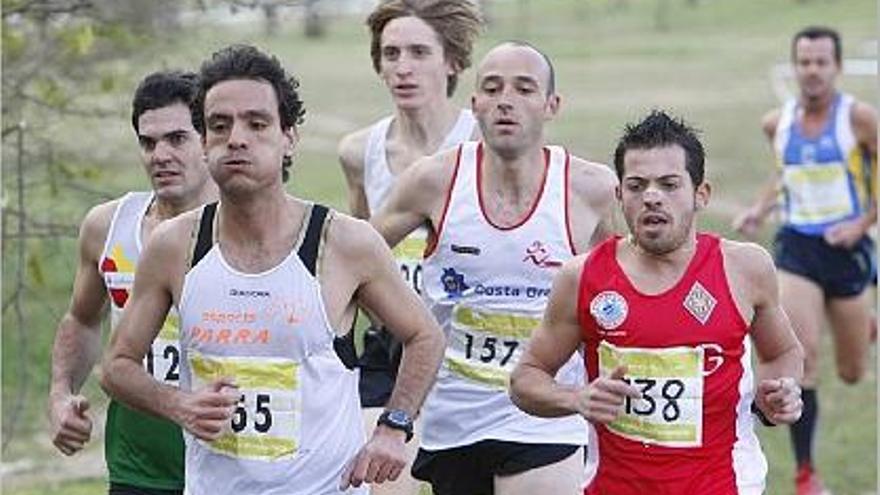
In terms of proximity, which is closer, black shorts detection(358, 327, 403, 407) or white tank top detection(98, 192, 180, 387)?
white tank top detection(98, 192, 180, 387)

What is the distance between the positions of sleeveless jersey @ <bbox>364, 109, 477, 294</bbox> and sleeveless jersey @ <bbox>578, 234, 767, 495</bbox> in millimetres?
1932

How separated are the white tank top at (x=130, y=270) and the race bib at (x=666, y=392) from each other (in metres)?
1.34

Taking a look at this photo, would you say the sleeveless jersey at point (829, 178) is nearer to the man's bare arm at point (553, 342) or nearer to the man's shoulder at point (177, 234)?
the man's bare arm at point (553, 342)

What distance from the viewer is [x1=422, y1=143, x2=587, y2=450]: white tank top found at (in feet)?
24.0

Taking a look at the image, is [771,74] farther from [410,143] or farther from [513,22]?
[410,143]

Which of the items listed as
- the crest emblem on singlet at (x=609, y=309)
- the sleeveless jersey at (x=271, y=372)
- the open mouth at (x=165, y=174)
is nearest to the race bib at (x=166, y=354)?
the open mouth at (x=165, y=174)

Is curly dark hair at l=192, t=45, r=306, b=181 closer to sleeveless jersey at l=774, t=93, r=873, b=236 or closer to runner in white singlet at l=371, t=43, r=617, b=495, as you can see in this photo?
runner in white singlet at l=371, t=43, r=617, b=495

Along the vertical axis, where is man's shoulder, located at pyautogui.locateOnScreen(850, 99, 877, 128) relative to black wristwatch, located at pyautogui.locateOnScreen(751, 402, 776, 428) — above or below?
above

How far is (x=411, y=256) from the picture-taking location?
8.11m

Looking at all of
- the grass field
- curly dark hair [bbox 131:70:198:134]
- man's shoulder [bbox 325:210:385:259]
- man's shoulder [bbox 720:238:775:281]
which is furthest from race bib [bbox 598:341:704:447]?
the grass field

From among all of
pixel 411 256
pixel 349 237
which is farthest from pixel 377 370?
pixel 349 237

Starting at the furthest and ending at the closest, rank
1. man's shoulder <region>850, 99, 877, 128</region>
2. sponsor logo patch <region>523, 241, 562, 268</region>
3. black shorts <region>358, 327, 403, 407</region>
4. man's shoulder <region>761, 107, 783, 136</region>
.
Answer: man's shoulder <region>761, 107, 783, 136</region>, man's shoulder <region>850, 99, 877, 128</region>, black shorts <region>358, 327, 403, 407</region>, sponsor logo patch <region>523, 241, 562, 268</region>

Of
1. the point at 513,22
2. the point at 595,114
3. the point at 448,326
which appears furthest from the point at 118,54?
the point at 513,22

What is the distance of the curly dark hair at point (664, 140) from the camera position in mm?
6199
